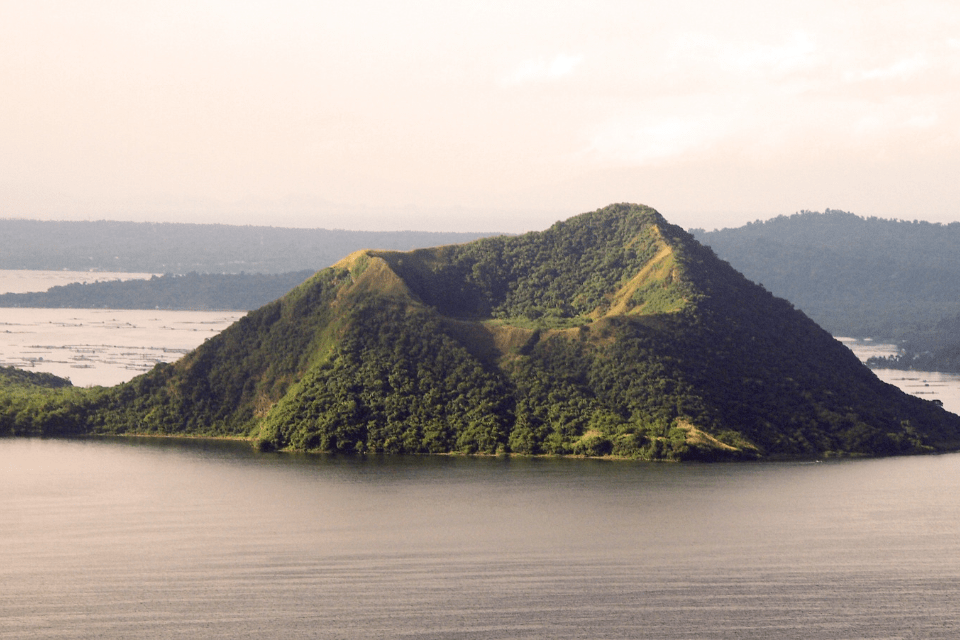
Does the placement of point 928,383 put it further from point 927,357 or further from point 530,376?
point 530,376

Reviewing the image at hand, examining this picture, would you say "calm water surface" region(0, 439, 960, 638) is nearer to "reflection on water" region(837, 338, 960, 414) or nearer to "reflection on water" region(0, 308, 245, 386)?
"reflection on water" region(837, 338, 960, 414)

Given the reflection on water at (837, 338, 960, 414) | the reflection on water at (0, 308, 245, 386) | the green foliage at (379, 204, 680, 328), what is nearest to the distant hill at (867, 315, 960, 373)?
the reflection on water at (837, 338, 960, 414)

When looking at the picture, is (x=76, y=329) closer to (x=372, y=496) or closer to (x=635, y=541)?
(x=372, y=496)

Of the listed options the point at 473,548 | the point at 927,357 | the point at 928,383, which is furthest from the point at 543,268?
the point at 927,357

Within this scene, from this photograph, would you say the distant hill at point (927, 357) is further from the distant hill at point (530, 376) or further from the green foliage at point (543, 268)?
the distant hill at point (530, 376)

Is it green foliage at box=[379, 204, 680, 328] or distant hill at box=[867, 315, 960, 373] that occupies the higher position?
green foliage at box=[379, 204, 680, 328]

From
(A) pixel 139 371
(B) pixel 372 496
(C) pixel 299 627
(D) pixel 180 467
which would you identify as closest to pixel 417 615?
(C) pixel 299 627
